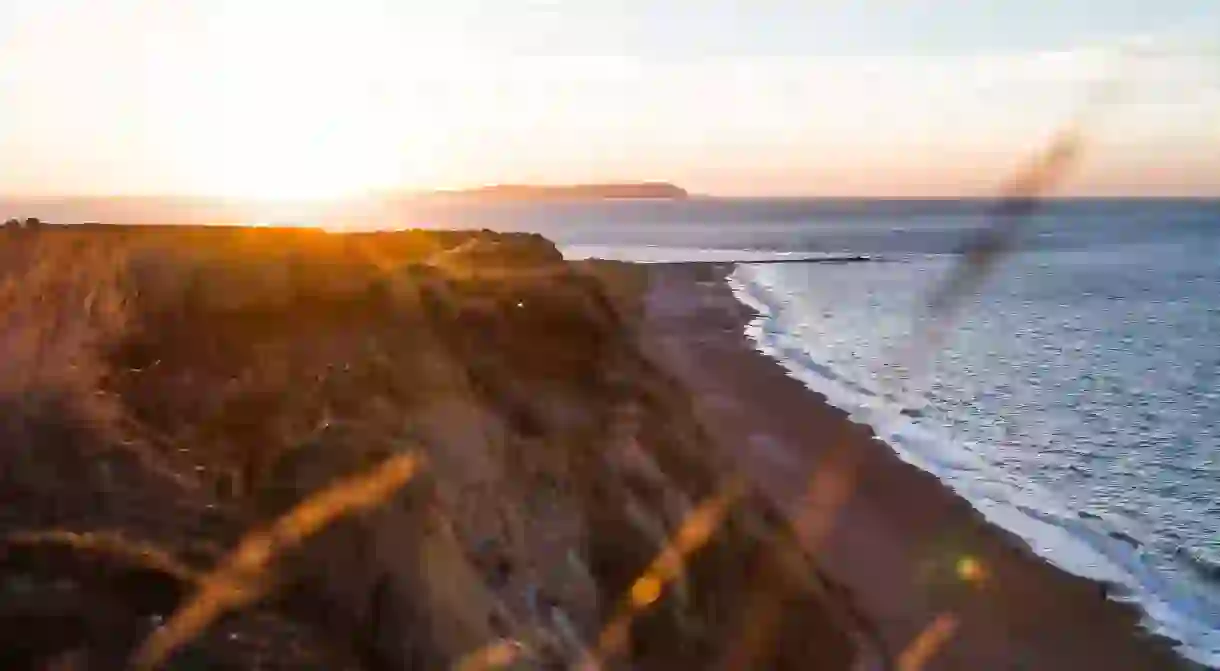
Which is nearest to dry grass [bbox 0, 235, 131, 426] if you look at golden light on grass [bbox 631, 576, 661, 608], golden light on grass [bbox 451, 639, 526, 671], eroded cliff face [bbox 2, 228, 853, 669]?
eroded cliff face [bbox 2, 228, 853, 669]

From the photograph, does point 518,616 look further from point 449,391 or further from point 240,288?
point 240,288

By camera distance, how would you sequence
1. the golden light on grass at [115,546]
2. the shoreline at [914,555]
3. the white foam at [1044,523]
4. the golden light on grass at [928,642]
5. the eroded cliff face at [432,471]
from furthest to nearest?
the white foam at [1044,523], the shoreline at [914,555], the golden light on grass at [928,642], the eroded cliff face at [432,471], the golden light on grass at [115,546]

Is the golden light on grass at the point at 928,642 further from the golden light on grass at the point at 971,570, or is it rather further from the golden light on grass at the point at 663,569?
the golden light on grass at the point at 663,569

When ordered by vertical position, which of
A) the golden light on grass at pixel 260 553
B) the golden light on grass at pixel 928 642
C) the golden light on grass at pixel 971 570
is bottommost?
the golden light on grass at pixel 928 642

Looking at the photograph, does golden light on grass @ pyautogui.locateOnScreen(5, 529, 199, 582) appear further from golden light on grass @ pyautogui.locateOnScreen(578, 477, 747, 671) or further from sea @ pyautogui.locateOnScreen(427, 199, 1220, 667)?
sea @ pyautogui.locateOnScreen(427, 199, 1220, 667)

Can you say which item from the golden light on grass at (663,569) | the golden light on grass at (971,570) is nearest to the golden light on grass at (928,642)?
the golden light on grass at (971,570)

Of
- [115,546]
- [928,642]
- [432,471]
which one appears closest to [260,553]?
[115,546]

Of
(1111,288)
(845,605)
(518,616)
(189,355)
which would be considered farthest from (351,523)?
(1111,288)
